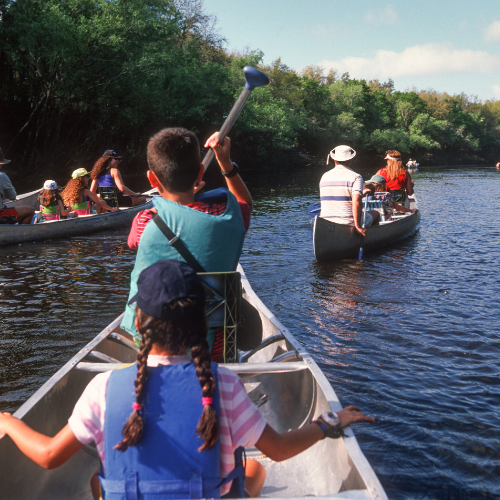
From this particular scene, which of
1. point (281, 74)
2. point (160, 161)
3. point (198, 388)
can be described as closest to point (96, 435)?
point (198, 388)

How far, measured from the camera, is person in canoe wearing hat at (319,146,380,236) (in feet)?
28.5

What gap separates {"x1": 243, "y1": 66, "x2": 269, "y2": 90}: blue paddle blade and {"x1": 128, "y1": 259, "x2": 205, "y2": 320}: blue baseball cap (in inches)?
67.6

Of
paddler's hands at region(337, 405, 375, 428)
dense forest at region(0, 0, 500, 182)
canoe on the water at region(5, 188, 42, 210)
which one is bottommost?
paddler's hands at region(337, 405, 375, 428)

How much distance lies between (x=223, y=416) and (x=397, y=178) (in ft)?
36.9

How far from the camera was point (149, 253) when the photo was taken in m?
2.54

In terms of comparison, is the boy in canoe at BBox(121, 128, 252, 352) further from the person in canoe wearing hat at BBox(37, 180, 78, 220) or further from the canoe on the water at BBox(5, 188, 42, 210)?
the canoe on the water at BBox(5, 188, 42, 210)

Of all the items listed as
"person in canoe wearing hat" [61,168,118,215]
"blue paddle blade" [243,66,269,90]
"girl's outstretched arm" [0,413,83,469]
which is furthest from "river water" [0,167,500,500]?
"blue paddle blade" [243,66,269,90]

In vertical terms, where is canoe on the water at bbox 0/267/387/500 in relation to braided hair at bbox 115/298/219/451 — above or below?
below

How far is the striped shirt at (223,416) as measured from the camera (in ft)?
5.56

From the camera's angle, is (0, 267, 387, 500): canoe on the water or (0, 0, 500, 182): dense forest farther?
(0, 0, 500, 182): dense forest

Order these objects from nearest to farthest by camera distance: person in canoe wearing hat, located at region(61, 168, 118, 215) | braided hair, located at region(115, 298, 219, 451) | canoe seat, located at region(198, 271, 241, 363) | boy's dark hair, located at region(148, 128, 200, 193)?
braided hair, located at region(115, 298, 219, 451)
boy's dark hair, located at region(148, 128, 200, 193)
canoe seat, located at region(198, 271, 241, 363)
person in canoe wearing hat, located at region(61, 168, 118, 215)

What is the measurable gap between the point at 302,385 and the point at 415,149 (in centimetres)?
6478

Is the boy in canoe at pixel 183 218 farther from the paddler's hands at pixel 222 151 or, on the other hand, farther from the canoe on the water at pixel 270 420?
the canoe on the water at pixel 270 420

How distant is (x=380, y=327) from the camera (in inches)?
249
